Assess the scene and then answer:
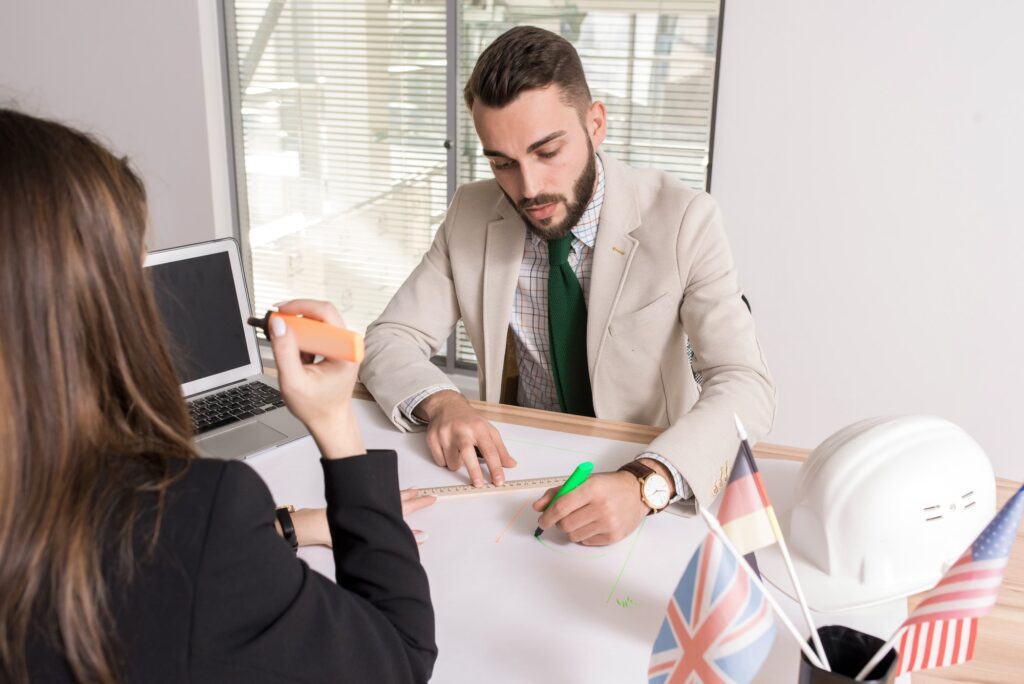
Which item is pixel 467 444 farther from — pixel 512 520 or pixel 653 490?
pixel 653 490

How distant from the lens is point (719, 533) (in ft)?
2.19

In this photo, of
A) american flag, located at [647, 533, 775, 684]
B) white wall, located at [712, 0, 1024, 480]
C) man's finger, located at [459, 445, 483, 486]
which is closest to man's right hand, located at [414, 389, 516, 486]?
man's finger, located at [459, 445, 483, 486]

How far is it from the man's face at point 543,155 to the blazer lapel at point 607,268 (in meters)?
0.06

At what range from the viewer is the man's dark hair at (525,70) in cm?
159

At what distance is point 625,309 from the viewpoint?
1.69m

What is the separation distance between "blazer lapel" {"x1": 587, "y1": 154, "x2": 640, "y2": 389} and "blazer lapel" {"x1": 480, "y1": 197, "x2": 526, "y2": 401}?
0.57ft

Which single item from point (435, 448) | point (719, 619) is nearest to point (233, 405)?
point (435, 448)

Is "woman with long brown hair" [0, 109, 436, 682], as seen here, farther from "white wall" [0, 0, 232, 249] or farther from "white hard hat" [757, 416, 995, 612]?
"white wall" [0, 0, 232, 249]

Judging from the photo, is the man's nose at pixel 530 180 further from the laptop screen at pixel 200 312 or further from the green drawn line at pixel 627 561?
the green drawn line at pixel 627 561

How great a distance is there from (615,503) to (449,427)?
13.6 inches

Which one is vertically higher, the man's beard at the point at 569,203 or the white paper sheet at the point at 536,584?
the man's beard at the point at 569,203

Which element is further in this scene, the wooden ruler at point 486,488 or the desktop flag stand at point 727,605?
the wooden ruler at point 486,488

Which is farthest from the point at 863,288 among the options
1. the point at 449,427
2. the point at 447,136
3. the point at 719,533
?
the point at 719,533

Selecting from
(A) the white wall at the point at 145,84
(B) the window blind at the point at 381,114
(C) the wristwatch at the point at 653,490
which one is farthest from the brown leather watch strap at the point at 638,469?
(A) the white wall at the point at 145,84
